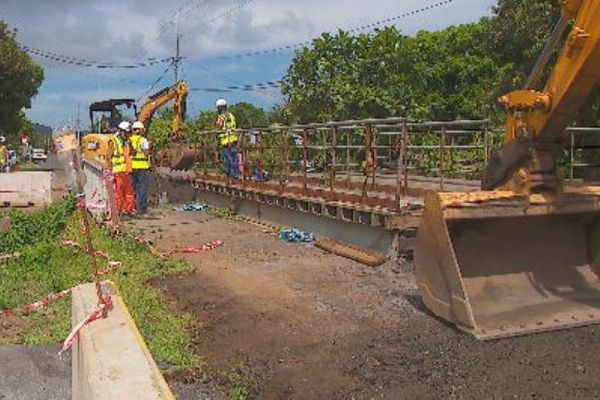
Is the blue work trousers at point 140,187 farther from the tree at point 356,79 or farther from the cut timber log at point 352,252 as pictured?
the tree at point 356,79

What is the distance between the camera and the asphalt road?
5.45 m

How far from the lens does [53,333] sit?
695 centimetres

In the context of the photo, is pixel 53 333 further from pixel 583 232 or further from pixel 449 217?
pixel 583 232

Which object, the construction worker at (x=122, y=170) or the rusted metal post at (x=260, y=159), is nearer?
the rusted metal post at (x=260, y=159)

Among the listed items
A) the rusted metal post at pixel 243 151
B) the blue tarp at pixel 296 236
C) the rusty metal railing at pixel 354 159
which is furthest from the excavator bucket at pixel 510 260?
the rusted metal post at pixel 243 151

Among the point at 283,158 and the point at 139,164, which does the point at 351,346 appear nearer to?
the point at 283,158

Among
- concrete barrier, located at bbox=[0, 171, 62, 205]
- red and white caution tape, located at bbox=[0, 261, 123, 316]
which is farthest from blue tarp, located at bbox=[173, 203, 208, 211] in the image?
red and white caution tape, located at bbox=[0, 261, 123, 316]

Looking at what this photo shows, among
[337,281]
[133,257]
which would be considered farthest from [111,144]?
[337,281]

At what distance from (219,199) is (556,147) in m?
11.2

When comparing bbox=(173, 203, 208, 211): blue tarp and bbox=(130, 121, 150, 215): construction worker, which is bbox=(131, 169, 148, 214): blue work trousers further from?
bbox=(173, 203, 208, 211): blue tarp

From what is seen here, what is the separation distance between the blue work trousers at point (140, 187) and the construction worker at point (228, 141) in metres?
1.82

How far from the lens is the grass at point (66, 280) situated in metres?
6.63

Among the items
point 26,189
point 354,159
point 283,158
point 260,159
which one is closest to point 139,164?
point 260,159

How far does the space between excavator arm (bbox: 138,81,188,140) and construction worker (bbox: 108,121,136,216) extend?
6517mm
